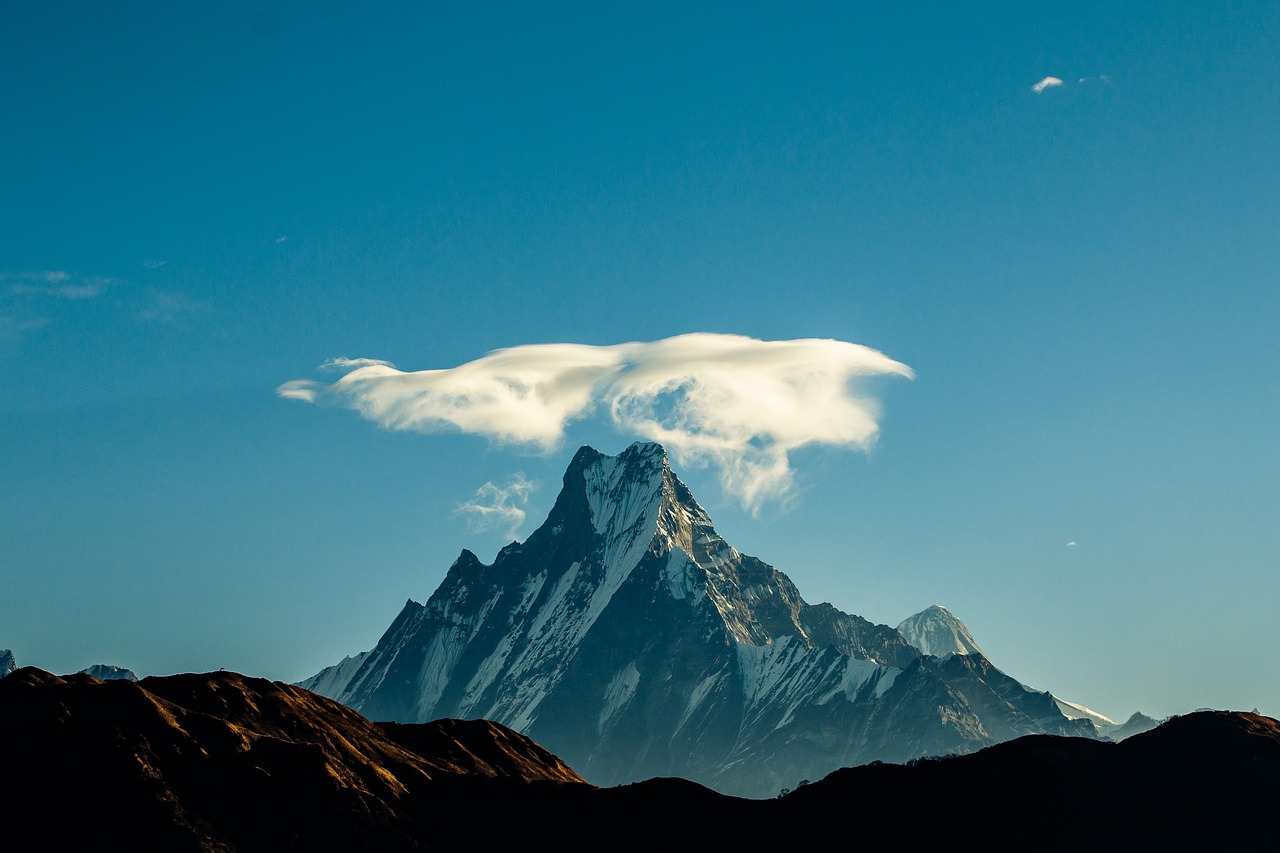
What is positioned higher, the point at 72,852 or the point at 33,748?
the point at 33,748

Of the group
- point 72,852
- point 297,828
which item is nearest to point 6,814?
point 72,852

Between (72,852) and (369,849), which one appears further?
(369,849)

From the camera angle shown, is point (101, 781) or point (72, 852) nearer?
point (72, 852)

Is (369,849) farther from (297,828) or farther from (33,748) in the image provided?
(33,748)

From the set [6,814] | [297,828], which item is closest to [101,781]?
[6,814]

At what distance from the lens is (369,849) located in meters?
198

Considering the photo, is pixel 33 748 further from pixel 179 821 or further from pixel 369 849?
pixel 369 849

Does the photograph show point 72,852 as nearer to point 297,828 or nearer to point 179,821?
point 179,821

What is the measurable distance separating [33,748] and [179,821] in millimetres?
23841

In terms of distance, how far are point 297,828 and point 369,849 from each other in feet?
30.6

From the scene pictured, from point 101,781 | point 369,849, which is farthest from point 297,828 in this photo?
point 101,781

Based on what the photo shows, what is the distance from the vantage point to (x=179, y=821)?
189375 millimetres

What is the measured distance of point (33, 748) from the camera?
19825cm

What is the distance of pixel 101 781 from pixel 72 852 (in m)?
13.0
